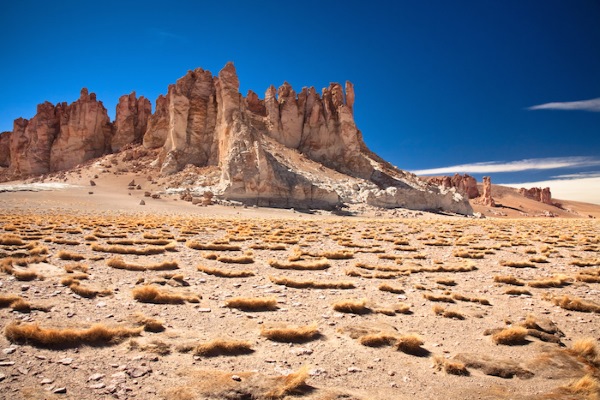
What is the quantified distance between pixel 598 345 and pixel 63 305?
9.84 metres

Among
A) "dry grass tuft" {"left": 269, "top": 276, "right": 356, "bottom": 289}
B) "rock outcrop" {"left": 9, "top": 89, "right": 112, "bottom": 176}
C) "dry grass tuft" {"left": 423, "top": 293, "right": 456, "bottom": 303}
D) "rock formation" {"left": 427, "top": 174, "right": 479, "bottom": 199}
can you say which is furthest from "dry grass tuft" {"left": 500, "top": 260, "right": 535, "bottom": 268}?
"rock formation" {"left": 427, "top": 174, "right": 479, "bottom": 199}

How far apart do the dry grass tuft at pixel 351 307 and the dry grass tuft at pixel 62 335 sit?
4116mm

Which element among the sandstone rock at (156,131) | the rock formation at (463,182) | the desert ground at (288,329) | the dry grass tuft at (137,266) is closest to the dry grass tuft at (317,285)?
the desert ground at (288,329)

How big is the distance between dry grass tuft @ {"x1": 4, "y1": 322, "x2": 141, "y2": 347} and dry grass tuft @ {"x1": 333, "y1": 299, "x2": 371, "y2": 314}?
412 centimetres

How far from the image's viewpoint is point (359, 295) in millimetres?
9266

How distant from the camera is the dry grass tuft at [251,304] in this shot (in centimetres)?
777

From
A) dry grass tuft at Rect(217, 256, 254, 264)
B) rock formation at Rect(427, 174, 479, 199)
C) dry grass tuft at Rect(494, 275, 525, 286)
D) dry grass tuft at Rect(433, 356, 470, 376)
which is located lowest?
A: dry grass tuft at Rect(433, 356, 470, 376)

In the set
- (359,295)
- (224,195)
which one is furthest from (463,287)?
(224,195)

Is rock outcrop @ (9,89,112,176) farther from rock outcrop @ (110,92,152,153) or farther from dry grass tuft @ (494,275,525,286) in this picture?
dry grass tuft @ (494,275,525,286)

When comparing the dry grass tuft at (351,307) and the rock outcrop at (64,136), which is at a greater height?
the rock outcrop at (64,136)

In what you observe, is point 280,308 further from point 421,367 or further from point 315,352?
point 421,367

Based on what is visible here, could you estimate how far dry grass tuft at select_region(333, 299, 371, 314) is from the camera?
7.83m

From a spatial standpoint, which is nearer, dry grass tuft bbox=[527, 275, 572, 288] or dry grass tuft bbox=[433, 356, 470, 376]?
dry grass tuft bbox=[433, 356, 470, 376]

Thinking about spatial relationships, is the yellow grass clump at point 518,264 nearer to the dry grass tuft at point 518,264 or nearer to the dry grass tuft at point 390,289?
the dry grass tuft at point 518,264
